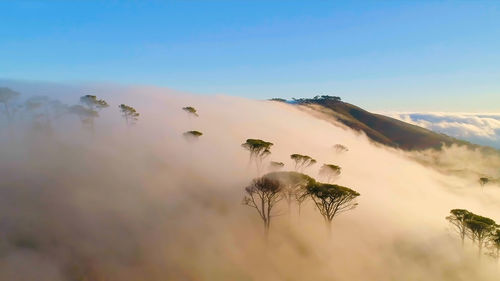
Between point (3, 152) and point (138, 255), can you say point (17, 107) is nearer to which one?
A: point (3, 152)

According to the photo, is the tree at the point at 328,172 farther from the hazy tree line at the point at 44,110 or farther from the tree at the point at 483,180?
the tree at the point at 483,180

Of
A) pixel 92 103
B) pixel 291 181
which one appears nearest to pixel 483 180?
pixel 291 181

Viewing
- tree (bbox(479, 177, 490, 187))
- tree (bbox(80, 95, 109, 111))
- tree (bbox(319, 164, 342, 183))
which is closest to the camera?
tree (bbox(319, 164, 342, 183))

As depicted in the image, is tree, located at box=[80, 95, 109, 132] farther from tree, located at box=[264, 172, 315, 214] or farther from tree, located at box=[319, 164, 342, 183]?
tree, located at box=[319, 164, 342, 183]

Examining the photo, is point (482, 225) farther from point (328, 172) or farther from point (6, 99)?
point (6, 99)

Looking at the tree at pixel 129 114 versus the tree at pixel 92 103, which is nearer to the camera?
the tree at pixel 129 114

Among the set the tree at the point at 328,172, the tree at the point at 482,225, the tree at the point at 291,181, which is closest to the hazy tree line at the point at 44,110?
the tree at the point at 291,181

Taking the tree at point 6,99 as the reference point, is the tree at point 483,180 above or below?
below

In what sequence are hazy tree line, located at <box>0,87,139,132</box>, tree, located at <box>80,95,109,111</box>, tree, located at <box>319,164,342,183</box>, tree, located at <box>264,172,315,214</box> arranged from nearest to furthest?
tree, located at <box>264,172,315,214</box> → tree, located at <box>319,164,342,183</box> → hazy tree line, located at <box>0,87,139,132</box> → tree, located at <box>80,95,109,111</box>

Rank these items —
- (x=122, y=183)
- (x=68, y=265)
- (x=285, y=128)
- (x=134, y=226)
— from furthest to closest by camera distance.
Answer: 1. (x=285, y=128)
2. (x=122, y=183)
3. (x=134, y=226)
4. (x=68, y=265)

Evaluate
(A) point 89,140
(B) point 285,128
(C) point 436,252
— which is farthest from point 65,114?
(C) point 436,252

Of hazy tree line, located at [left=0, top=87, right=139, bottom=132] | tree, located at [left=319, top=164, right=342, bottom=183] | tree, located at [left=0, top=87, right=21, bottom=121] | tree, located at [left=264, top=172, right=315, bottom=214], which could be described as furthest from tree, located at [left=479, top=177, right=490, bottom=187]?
tree, located at [left=0, top=87, right=21, bottom=121]
